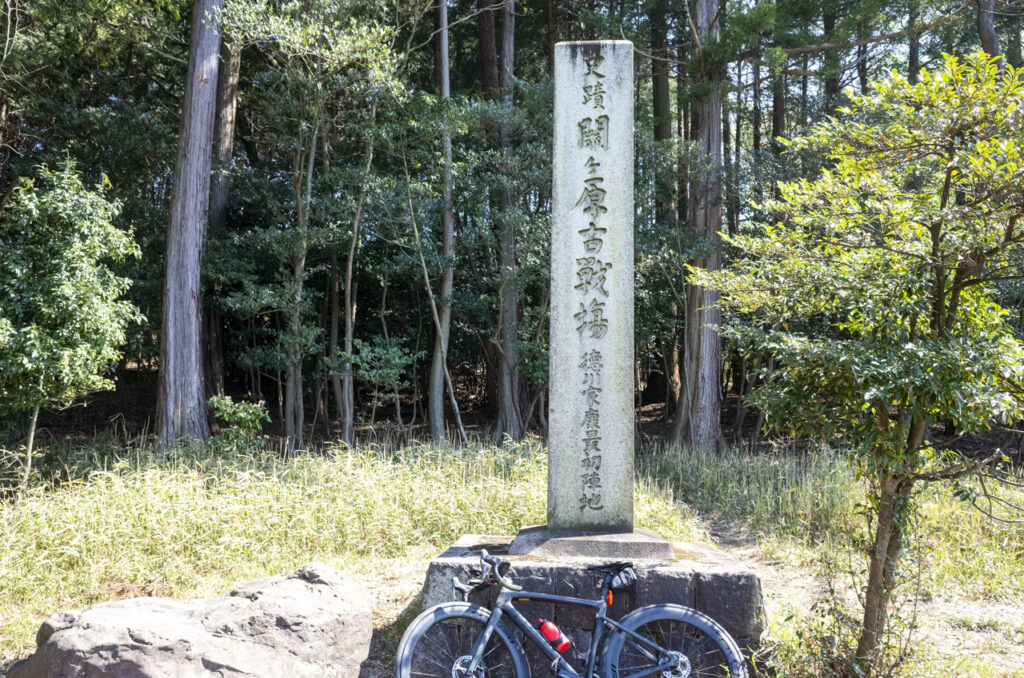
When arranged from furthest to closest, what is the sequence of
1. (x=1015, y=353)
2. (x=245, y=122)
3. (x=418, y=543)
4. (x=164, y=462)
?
(x=245, y=122), (x=164, y=462), (x=418, y=543), (x=1015, y=353)

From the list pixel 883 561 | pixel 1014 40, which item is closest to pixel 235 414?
pixel 883 561

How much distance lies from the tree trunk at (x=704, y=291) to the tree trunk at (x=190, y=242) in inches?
283

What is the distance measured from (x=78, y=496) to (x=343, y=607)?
3.60 m

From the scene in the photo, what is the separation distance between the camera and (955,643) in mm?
4180

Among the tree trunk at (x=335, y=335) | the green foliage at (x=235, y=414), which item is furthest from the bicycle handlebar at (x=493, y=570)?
the tree trunk at (x=335, y=335)

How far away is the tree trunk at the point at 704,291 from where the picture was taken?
11391 mm

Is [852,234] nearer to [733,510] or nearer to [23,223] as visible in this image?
[733,510]

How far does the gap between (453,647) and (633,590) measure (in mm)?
931

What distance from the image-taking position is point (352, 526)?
5.97 metres

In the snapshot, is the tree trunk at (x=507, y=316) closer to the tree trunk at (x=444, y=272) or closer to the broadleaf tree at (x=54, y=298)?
the tree trunk at (x=444, y=272)

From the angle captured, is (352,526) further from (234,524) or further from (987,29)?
(987,29)

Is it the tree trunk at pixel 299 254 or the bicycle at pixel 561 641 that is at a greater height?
the tree trunk at pixel 299 254

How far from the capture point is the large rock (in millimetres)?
3158

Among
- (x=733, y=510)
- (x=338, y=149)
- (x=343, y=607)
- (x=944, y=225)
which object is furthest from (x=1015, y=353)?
(x=338, y=149)
